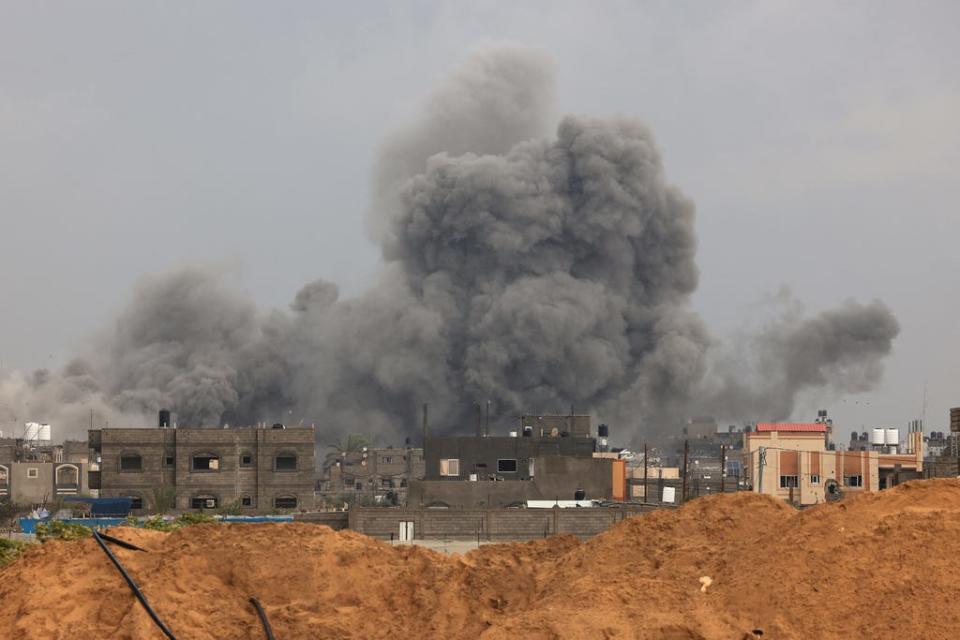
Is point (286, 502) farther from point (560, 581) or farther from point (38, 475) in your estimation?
point (560, 581)

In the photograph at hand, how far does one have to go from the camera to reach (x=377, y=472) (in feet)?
325

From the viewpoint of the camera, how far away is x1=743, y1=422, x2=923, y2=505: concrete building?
67.6 metres

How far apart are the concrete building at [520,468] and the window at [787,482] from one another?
8.90 m

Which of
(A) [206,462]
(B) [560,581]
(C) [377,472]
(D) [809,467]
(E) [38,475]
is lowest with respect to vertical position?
(C) [377,472]

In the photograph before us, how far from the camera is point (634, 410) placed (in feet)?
370

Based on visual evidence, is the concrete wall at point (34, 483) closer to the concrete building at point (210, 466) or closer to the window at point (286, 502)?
the concrete building at point (210, 466)

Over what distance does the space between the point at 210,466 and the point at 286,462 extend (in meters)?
4.48

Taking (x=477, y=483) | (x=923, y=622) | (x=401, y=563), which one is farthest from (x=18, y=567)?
(x=477, y=483)

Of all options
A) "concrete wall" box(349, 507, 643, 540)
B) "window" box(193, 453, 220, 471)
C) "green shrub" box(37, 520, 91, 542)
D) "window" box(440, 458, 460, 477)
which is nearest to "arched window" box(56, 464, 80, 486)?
"window" box(193, 453, 220, 471)

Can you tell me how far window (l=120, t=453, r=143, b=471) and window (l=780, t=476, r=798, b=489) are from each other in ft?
120

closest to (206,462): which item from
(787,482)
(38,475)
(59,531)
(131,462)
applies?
(131,462)

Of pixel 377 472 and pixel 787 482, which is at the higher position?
pixel 787 482

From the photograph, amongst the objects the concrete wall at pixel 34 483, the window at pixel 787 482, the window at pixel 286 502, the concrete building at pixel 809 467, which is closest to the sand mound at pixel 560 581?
the concrete building at pixel 809 467

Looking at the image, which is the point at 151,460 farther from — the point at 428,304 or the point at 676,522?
the point at 676,522
